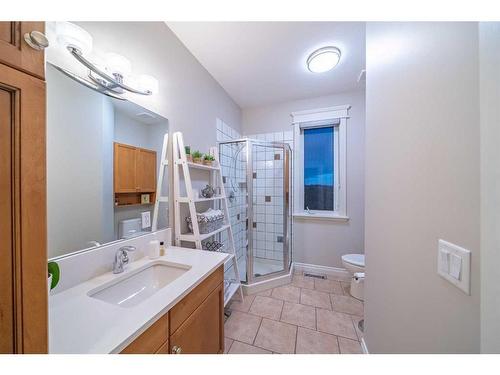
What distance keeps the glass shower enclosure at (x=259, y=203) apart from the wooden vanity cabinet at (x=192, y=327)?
106cm

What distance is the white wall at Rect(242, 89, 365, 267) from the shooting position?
2375mm

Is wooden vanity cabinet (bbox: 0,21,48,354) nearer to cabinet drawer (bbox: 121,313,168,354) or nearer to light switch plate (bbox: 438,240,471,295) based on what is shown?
cabinet drawer (bbox: 121,313,168,354)

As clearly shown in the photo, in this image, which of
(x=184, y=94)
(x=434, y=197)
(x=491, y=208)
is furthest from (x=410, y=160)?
(x=184, y=94)

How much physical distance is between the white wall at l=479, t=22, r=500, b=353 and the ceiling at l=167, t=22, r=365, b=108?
1.37 m

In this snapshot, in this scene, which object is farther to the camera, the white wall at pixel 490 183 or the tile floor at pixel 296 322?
the tile floor at pixel 296 322

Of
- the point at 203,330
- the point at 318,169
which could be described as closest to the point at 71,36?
the point at 203,330

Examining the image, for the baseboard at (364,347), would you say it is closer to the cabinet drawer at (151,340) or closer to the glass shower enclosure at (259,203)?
the glass shower enclosure at (259,203)

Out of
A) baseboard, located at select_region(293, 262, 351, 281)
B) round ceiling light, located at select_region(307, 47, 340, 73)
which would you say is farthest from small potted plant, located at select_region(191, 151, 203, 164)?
baseboard, located at select_region(293, 262, 351, 281)

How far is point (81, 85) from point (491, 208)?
1.62 metres

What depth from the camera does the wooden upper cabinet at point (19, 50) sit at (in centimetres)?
36

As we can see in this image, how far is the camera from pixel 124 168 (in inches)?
44.3

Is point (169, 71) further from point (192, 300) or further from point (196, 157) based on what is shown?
point (192, 300)

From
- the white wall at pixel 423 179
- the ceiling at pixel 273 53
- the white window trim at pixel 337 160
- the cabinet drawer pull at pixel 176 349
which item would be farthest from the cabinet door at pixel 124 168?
the white window trim at pixel 337 160
